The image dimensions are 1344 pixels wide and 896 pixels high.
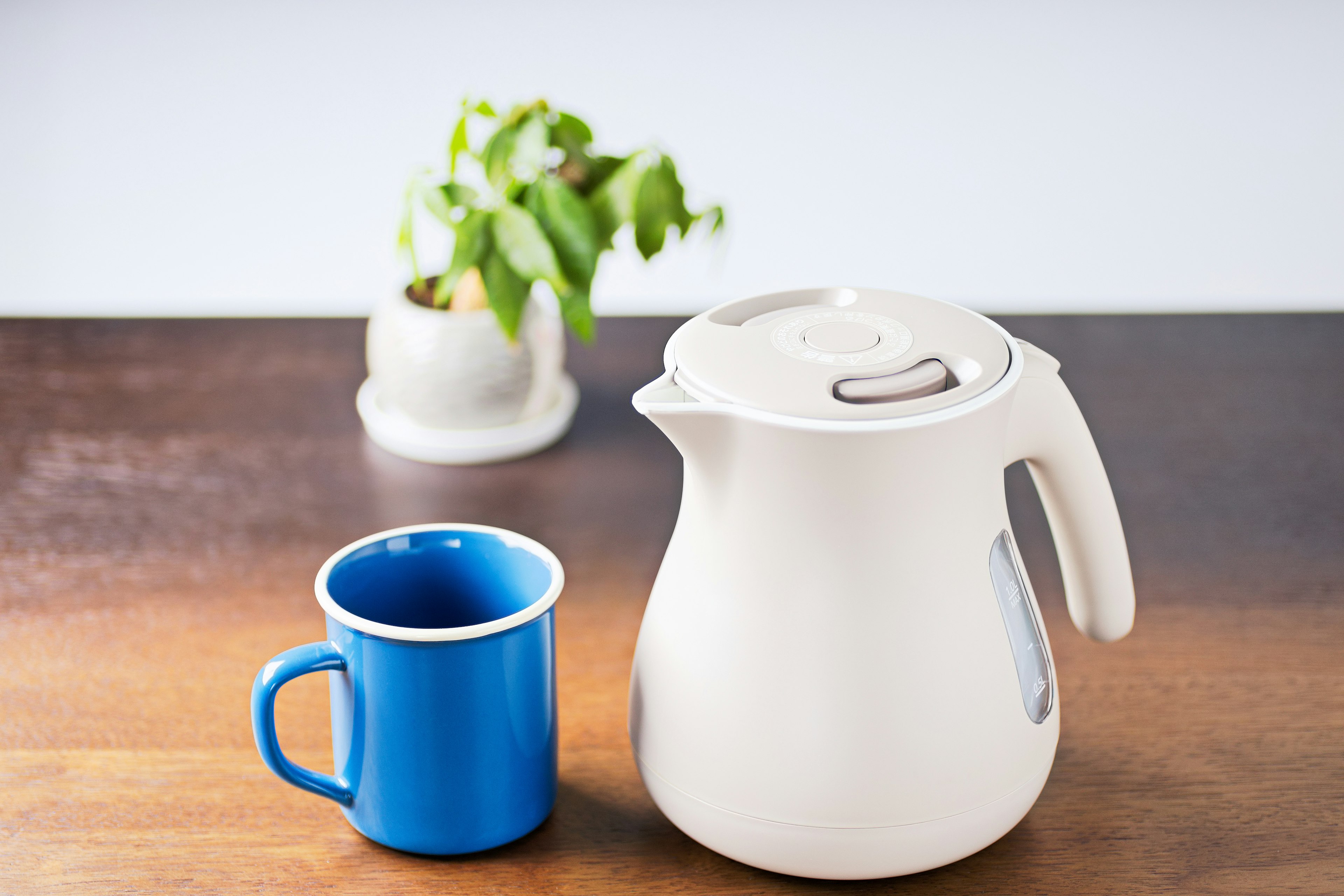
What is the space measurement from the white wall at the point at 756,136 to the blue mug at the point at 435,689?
1.05 meters

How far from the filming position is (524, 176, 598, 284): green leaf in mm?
756

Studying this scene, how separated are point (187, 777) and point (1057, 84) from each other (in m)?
1.44

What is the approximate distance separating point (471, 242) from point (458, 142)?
11 centimetres

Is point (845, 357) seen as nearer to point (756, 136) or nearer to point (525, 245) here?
point (525, 245)

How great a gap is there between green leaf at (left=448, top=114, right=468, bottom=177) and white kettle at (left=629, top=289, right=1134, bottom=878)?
1.50 ft

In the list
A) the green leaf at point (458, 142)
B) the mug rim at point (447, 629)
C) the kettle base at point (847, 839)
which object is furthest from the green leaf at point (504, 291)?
the kettle base at point (847, 839)

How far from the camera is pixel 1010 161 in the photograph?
1.61 meters

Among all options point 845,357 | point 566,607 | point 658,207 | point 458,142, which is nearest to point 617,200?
point 658,207

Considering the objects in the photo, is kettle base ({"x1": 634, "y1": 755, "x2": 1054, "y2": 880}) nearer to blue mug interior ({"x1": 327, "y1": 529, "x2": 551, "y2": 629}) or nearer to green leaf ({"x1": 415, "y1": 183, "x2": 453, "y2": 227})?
blue mug interior ({"x1": 327, "y1": 529, "x2": 551, "y2": 629})

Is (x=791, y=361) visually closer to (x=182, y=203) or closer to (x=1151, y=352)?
(x=1151, y=352)

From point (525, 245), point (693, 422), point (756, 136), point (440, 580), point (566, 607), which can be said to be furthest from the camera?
point (756, 136)

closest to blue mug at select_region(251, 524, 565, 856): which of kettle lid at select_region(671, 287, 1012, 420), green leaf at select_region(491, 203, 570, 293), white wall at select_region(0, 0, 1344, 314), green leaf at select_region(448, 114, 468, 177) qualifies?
kettle lid at select_region(671, 287, 1012, 420)

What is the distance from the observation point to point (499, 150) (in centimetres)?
78

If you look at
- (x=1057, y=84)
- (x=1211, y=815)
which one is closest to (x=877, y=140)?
(x=1057, y=84)
